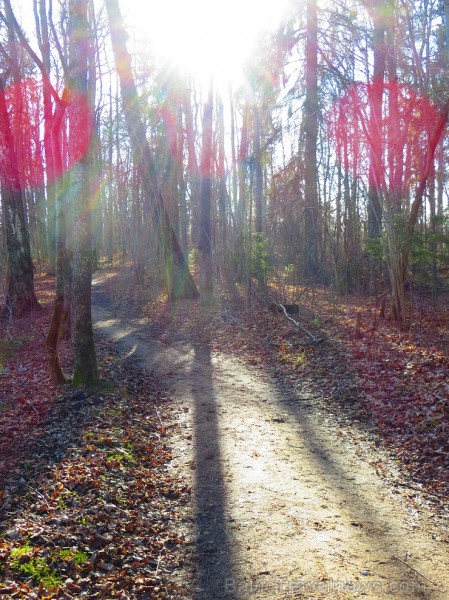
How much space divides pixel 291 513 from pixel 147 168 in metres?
15.0

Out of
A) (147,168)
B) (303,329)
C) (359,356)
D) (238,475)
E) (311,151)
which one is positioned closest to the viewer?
(238,475)

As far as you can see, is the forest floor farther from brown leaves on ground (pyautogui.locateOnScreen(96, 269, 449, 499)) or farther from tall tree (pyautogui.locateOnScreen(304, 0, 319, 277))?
tall tree (pyautogui.locateOnScreen(304, 0, 319, 277))

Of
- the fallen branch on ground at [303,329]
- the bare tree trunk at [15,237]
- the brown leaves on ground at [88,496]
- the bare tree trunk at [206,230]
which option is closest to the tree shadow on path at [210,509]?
the brown leaves on ground at [88,496]

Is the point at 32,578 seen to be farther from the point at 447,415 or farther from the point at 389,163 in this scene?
the point at 389,163

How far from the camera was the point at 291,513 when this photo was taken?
4.79m

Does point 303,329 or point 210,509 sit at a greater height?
point 303,329

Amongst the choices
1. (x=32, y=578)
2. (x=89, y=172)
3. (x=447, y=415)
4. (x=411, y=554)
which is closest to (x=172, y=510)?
(x=32, y=578)

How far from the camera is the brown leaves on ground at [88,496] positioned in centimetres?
374

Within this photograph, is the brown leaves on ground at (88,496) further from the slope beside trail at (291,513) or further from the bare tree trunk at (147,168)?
the bare tree trunk at (147,168)

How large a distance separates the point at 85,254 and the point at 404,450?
5654 mm

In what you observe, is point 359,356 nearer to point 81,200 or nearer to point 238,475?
point 238,475

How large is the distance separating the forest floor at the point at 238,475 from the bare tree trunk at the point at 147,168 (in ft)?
24.5

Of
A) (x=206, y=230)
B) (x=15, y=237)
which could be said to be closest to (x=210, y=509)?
(x=206, y=230)

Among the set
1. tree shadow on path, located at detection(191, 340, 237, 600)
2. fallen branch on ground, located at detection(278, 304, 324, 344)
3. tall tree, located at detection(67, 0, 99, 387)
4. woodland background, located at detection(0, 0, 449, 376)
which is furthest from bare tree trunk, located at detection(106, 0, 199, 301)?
tree shadow on path, located at detection(191, 340, 237, 600)
